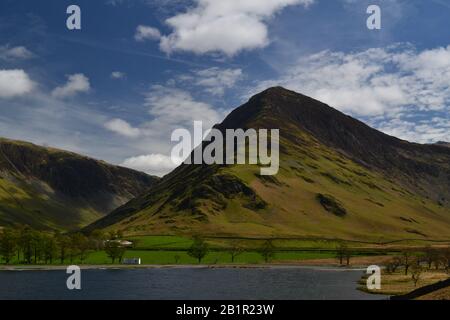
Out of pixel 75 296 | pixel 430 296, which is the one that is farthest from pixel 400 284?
pixel 75 296

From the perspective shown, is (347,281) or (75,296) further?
(347,281)

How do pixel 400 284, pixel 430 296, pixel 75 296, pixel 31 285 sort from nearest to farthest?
pixel 430 296, pixel 75 296, pixel 400 284, pixel 31 285
